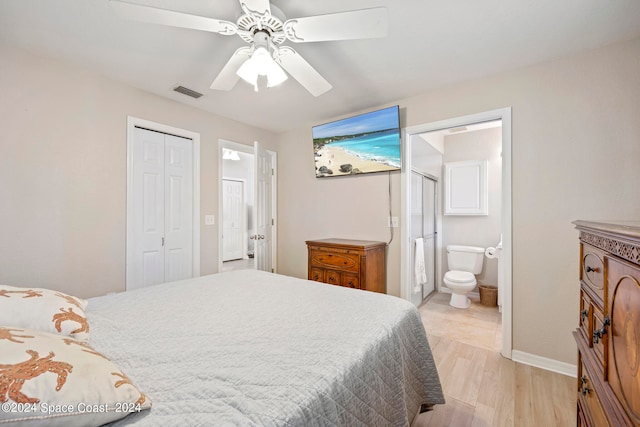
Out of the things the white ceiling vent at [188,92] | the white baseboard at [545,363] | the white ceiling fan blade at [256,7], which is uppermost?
the white ceiling vent at [188,92]

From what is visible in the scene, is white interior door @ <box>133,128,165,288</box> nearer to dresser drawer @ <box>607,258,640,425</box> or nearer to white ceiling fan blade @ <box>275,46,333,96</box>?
white ceiling fan blade @ <box>275,46,333,96</box>

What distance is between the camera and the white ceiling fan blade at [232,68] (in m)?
1.64

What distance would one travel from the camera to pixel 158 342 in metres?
1.03

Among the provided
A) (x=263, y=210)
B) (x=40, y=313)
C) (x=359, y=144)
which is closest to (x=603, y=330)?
(x=40, y=313)

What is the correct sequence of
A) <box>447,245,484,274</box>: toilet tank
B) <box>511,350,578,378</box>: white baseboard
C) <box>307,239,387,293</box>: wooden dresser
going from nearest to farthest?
<box>511,350,578,378</box>: white baseboard → <box>307,239,387,293</box>: wooden dresser → <box>447,245,484,274</box>: toilet tank

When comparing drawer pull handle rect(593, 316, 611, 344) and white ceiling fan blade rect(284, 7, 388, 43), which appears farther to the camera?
white ceiling fan blade rect(284, 7, 388, 43)

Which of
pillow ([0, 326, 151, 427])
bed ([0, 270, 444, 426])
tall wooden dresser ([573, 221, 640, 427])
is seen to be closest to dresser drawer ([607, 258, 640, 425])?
tall wooden dresser ([573, 221, 640, 427])

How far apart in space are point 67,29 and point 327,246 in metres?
2.68

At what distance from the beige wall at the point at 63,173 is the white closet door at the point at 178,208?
15.7 inches

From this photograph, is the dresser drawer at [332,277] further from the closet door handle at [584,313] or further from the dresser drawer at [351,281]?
the closet door handle at [584,313]

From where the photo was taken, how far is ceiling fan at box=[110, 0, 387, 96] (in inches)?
51.7

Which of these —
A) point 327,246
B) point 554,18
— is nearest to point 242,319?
point 327,246

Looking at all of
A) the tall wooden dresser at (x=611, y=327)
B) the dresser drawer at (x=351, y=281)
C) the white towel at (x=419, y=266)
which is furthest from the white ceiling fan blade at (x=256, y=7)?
the white towel at (x=419, y=266)

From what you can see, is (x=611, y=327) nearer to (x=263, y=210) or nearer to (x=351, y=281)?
(x=351, y=281)
